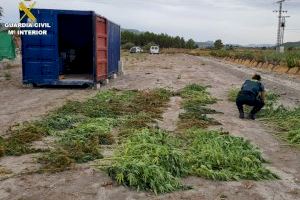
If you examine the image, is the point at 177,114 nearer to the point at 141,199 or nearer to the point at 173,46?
the point at 141,199

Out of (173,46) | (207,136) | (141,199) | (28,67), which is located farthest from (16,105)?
(173,46)

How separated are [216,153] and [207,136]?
1.53 m

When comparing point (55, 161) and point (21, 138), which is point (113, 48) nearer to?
point (21, 138)

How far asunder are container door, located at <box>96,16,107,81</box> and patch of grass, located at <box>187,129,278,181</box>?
11233 millimetres

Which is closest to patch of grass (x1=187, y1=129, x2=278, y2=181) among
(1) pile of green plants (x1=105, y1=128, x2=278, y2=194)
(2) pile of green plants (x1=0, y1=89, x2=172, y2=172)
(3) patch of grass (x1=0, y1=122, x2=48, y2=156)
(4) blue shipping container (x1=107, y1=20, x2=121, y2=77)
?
(1) pile of green plants (x1=105, y1=128, x2=278, y2=194)

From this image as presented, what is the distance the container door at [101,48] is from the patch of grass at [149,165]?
11335 mm

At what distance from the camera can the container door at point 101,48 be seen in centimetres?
1937

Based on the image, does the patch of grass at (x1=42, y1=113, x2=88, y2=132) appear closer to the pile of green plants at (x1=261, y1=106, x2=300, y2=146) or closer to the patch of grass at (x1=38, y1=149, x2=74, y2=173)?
the patch of grass at (x1=38, y1=149, x2=74, y2=173)

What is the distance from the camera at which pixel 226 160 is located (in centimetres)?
759

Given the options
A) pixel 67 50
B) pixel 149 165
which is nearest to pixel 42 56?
pixel 67 50

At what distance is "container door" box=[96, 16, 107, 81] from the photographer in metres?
19.4

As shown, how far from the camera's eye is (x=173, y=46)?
141 metres

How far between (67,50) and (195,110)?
10845mm

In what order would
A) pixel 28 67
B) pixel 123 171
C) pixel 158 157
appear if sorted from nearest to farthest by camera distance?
pixel 123 171 → pixel 158 157 → pixel 28 67
